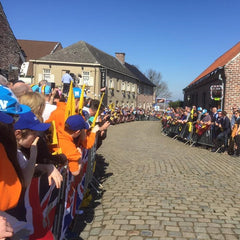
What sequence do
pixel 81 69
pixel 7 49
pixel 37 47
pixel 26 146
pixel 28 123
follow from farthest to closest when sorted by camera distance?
1. pixel 37 47
2. pixel 81 69
3. pixel 7 49
4. pixel 26 146
5. pixel 28 123

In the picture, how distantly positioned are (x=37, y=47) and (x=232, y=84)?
1600 inches

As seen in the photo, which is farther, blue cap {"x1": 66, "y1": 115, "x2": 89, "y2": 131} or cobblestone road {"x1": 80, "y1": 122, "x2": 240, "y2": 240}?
cobblestone road {"x1": 80, "y1": 122, "x2": 240, "y2": 240}

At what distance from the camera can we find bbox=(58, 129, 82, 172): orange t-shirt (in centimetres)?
345

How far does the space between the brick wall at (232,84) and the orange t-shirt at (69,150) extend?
13.9m

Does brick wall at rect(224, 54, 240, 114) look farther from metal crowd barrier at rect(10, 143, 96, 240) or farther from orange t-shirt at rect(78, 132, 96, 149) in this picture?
metal crowd barrier at rect(10, 143, 96, 240)

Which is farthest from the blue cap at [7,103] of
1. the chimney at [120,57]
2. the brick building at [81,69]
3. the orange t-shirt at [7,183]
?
A: the chimney at [120,57]

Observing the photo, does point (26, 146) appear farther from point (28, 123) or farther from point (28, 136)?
point (28, 123)

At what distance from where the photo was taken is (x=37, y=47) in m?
49.3

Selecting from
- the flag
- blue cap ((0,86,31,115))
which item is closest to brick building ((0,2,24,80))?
the flag

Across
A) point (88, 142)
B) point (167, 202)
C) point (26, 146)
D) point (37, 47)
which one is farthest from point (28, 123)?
point (37, 47)

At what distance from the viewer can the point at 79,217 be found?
4.57 metres

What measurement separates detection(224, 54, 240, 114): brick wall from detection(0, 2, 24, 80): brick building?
12.4m

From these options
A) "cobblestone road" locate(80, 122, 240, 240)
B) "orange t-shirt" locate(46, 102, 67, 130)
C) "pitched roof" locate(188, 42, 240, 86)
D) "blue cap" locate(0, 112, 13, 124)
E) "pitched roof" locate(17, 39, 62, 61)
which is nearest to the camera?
"blue cap" locate(0, 112, 13, 124)

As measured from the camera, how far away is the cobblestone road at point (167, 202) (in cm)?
406
